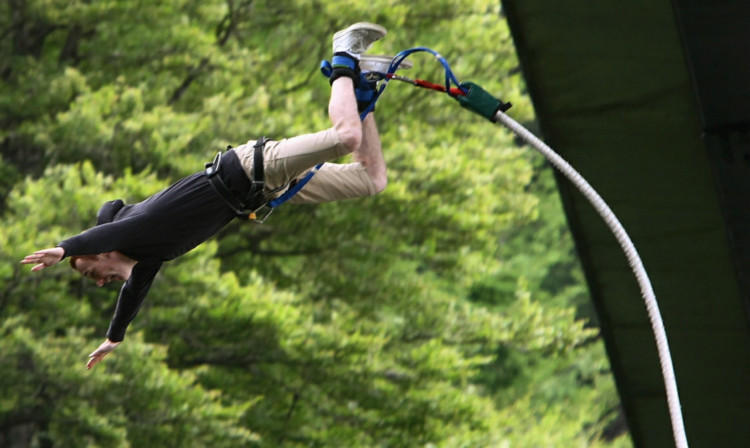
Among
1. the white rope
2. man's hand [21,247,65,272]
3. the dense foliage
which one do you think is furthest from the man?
the dense foliage

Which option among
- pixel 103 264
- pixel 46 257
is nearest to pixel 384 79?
pixel 103 264

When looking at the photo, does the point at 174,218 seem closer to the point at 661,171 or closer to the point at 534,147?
the point at 534,147

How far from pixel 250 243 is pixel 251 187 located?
7.82 metres

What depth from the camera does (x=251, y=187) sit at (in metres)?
4.39

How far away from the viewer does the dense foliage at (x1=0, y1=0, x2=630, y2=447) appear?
32.5ft

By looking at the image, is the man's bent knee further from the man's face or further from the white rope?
the man's face

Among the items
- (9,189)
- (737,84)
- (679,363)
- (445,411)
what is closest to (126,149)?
(9,189)

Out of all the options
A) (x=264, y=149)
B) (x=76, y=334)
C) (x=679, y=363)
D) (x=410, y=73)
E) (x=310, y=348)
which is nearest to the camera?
(x=264, y=149)

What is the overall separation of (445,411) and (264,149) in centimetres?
757

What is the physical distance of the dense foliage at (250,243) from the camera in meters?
9.90

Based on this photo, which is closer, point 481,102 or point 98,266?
point 481,102

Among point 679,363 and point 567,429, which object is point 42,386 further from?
point 567,429

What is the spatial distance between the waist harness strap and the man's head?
0.47 metres

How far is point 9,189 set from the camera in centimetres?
1124
